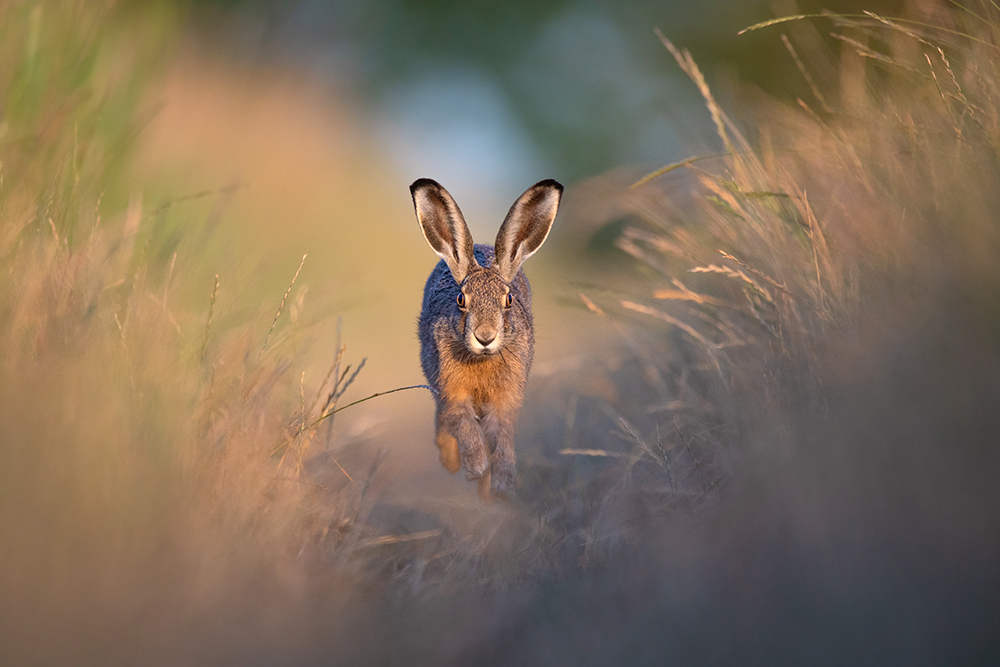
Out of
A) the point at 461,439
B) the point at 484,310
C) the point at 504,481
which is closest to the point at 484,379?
the point at 461,439

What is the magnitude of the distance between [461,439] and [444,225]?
1.22 m

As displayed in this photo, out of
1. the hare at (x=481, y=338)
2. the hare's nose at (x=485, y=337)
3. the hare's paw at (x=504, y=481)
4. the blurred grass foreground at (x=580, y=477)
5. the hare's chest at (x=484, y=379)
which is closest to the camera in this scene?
the blurred grass foreground at (x=580, y=477)

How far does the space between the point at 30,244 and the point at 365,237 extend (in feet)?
24.2

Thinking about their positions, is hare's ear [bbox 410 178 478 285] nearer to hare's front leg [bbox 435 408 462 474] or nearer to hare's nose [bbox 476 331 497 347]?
hare's nose [bbox 476 331 497 347]

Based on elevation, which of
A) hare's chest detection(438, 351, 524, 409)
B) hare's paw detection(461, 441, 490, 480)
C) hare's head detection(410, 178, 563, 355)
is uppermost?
hare's head detection(410, 178, 563, 355)

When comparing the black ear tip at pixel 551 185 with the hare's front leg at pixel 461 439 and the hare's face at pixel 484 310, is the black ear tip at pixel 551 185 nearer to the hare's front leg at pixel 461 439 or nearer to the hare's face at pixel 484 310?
the hare's face at pixel 484 310

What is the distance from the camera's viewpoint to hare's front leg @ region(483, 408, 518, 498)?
389 centimetres

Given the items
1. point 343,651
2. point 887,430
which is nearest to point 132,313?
point 343,651

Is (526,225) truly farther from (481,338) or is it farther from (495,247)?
(481,338)

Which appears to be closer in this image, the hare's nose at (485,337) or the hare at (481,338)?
the hare's nose at (485,337)

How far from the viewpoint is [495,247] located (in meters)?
4.28

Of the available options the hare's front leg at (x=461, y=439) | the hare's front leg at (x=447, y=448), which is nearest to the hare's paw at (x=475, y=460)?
the hare's front leg at (x=461, y=439)

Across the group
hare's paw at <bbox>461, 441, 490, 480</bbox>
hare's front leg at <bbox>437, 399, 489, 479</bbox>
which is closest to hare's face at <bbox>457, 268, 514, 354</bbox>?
hare's front leg at <bbox>437, 399, 489, 479</bbox>

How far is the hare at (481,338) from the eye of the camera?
4.07 meters
